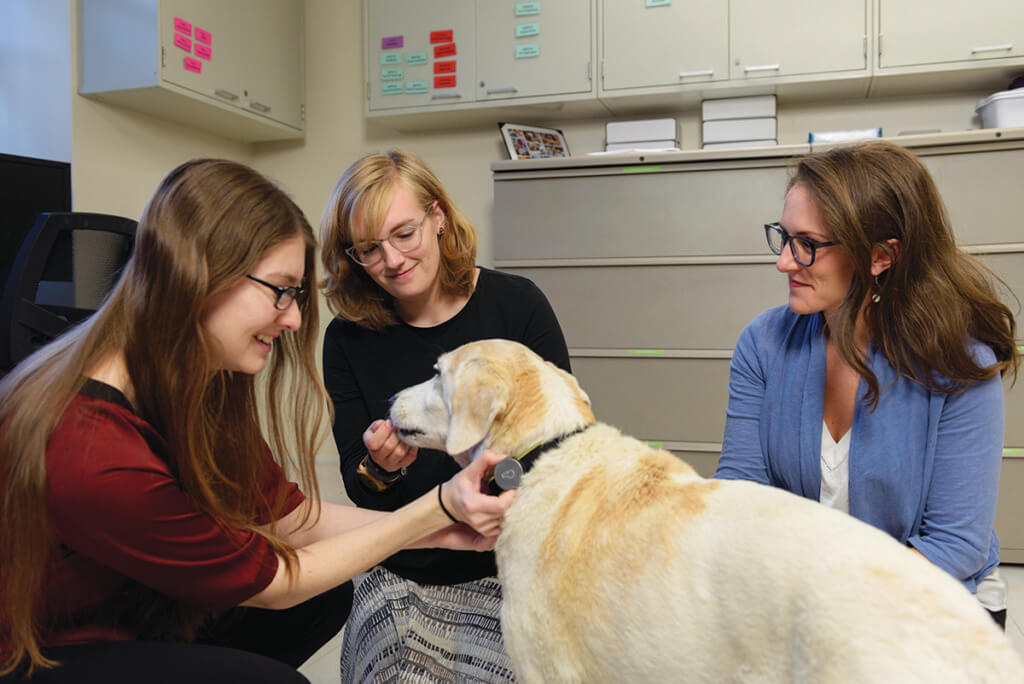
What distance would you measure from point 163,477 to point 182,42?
10.8 ft

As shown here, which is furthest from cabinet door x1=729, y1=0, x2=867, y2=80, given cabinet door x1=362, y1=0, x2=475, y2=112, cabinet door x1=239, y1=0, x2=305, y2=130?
cabinet door x1=239, y1=0, x2=305, y2=130

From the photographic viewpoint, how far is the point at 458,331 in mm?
1828

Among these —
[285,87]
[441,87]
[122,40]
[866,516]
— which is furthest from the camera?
[285,87]

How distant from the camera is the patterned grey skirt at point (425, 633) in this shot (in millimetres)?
1515

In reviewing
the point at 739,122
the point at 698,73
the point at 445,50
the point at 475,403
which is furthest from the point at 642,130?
the point at 475,403

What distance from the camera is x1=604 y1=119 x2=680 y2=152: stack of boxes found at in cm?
392

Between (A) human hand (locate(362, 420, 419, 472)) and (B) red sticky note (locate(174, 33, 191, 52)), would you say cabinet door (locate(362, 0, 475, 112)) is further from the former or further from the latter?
(A) human hand (locate(362, 420, 419, 472))

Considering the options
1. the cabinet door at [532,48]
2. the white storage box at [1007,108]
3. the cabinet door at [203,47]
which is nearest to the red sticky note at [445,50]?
the cabinet door at [532,48]

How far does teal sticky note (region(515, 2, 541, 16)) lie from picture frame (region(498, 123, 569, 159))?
0.59 metres

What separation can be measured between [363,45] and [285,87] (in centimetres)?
57

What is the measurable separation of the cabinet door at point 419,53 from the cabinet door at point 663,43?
789mm

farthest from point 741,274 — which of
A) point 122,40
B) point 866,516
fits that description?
point 122,40

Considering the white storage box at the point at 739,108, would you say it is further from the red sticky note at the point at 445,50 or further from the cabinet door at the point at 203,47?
the cabinet door at the point at 203,47

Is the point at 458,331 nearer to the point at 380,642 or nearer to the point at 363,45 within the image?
the point at 380,642
